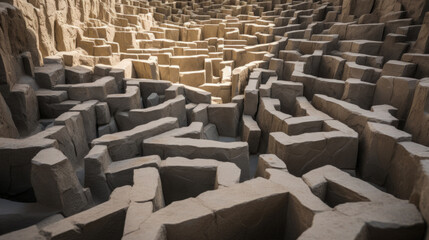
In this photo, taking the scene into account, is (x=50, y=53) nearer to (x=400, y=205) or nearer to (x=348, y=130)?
(x=348, y=130)

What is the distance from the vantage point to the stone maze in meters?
2.44

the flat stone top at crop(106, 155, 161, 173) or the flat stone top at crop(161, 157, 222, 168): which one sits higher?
the flat stone top at crop(161, 157, 222, 168)

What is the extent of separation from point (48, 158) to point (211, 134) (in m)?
2.98

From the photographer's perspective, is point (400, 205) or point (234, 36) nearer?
point (400, 205)

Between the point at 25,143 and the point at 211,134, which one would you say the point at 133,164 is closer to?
the point at 25,143

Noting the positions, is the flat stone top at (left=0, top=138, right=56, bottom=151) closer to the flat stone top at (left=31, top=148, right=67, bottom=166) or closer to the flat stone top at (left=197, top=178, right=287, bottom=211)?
the flat stone top at (left=31, top=148, right=67, bottom=166)

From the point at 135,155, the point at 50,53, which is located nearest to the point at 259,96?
the point at 135,155

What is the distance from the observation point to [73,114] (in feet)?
14.1

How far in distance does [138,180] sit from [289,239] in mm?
1641

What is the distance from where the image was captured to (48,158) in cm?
288

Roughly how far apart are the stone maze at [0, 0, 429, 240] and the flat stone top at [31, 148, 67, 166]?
0.03 metres

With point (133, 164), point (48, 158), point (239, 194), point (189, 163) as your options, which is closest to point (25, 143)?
point (48, 158)

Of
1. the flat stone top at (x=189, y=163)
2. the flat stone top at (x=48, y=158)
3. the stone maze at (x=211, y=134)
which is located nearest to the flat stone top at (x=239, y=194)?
the stone maze at (x=211, y=134)

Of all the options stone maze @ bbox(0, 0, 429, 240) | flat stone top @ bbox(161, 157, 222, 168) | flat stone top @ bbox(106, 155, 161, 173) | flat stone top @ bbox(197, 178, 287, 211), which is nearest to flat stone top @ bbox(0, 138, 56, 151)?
stone maze @ bbox(0, 0, 429, 240)
